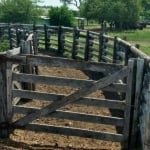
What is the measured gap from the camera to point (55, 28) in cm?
2166

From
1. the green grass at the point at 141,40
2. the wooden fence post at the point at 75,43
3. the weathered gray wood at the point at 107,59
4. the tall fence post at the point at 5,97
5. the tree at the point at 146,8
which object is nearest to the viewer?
the tall fence post at the point at 5,97

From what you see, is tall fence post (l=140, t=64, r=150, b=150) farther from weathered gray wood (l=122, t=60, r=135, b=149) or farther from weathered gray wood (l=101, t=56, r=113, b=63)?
weathered gray wood (l=101, t=56, r=113, b=63)

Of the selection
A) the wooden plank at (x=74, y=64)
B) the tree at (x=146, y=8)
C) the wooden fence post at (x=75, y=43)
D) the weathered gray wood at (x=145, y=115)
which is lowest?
the tree at (x=146, y=8)

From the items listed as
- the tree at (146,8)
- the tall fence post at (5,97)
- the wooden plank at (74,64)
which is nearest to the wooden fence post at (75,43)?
the tall fence post at (5,97)

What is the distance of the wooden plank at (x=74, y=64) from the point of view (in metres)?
6.80

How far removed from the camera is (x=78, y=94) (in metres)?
6.89

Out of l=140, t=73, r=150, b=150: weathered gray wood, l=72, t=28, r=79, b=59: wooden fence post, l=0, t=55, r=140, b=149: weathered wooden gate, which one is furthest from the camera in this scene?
l=72, t=28, r=79, b=59: wooden fence post

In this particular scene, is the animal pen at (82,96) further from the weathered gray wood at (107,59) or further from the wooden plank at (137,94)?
the weathered gray wood at (107,59)

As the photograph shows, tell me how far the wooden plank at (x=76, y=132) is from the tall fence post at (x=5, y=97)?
326 millimetres

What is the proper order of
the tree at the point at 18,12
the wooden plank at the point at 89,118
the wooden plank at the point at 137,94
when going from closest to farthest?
1. the wooden plank at the point at 137,94
2. the wooden plank at the point at 89,118
3. the tree at the point at 18,12

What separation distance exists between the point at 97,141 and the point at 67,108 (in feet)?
6.93

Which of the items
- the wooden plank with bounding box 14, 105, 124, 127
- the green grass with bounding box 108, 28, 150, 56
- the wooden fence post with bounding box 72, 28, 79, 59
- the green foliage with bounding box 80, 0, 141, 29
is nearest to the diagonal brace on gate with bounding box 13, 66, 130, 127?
the wooden plank with bounding box 14, 105, 124, 127

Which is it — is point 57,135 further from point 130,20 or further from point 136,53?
point 130,20

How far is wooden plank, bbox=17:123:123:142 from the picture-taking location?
276 inches
